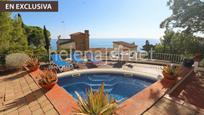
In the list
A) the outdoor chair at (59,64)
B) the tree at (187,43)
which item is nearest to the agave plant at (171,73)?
the tree at (187,43)

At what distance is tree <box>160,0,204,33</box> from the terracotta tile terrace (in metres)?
4.92

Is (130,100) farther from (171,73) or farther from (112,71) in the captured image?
(112,71)

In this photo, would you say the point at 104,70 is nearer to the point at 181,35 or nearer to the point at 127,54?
the point at 127,54

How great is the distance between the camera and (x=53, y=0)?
8.18 meters

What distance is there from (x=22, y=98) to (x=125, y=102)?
306 cm

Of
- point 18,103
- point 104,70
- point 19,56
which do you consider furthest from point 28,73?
point 104,70

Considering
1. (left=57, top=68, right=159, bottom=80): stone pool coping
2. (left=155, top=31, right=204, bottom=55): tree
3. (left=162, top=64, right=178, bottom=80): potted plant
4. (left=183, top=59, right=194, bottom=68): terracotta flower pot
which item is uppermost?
(left=155, top=31, right=204, bottom=55): tree

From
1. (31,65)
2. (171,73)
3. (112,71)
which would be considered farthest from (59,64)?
(171,73)

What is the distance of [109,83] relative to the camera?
25.6 feet

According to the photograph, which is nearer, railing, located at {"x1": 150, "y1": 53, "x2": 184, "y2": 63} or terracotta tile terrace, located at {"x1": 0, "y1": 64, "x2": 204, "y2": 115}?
terracotta tile terrace, located at {"x1": 0, "y1": 64, "x2": 204, "y2": 115}

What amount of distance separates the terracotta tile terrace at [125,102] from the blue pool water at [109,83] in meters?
1.89

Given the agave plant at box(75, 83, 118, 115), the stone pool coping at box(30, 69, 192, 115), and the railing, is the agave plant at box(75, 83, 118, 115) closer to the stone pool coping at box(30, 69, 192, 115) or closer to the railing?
the stone pool coping at box(30, 69, 192, 115)

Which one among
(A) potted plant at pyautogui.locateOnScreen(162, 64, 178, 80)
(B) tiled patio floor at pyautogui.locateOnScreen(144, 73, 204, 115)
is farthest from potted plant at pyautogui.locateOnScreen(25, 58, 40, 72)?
(A) potted plant at pyautogui.locateOnScreen(162, 64, 178, 80)

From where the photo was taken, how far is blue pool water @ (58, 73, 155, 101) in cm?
677
